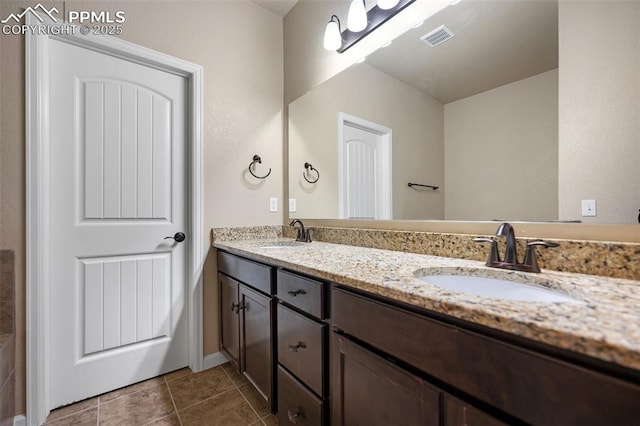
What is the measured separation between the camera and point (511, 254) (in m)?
0.93

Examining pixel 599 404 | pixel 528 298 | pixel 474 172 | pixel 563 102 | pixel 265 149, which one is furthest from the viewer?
pixel 265 149

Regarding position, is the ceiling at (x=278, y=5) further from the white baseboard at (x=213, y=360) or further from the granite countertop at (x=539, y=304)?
the white baseboard at (x=213, y=360)

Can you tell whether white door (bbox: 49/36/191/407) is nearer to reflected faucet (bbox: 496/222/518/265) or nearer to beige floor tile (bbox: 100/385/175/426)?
beige floor tile (bbox: 100/385/175/426)

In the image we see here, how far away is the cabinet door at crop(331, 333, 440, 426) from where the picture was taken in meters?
0.64

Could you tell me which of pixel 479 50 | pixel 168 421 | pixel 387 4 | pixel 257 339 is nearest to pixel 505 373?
pixel 257 339

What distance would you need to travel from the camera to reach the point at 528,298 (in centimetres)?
81

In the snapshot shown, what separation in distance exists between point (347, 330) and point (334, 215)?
1.11 metres

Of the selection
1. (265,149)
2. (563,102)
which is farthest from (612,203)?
(265,149)

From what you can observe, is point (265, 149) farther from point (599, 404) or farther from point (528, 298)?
point (599, 404)

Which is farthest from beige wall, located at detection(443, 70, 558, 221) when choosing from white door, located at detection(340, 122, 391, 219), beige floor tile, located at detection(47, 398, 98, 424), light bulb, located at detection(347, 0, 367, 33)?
beige floor tile, located at detection(47, 398, 98, 424)

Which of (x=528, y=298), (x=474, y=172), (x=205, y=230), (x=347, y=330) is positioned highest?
(x=474, y=172)

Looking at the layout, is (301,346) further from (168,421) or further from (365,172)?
(365,172)

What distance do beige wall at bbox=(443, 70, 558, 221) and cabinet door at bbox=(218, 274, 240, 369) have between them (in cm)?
126

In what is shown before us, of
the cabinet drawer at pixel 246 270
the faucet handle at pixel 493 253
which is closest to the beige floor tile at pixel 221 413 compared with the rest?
the cabinet drawer at pixel 246 270
